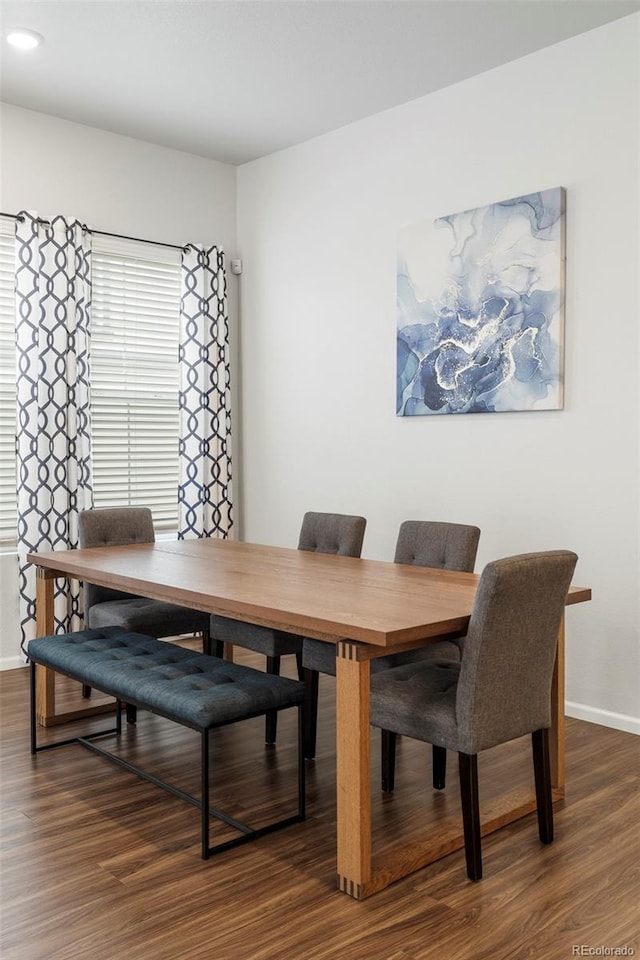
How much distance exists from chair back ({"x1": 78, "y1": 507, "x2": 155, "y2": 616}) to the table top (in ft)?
0.62

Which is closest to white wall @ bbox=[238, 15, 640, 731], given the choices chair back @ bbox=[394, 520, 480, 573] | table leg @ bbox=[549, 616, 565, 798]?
chair back @ bbox=[394, 520, 480, 573]

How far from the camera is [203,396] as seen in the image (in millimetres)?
5539

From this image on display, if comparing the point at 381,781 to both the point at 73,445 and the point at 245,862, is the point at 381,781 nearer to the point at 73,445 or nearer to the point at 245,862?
the point at 245,862

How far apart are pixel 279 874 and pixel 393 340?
307 centimetres

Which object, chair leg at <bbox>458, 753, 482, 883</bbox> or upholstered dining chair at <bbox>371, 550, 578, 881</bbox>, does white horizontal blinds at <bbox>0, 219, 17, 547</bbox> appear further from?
chair leg at <bbox>458, 753, 482, 883</bbox>

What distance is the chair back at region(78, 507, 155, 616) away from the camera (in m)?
4.18

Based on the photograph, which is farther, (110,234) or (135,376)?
(135,376)

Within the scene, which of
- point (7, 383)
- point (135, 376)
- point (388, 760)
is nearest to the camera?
point (388, 760)

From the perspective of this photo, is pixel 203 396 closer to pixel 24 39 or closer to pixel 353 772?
pixel 24 39

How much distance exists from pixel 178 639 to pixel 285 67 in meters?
3.42

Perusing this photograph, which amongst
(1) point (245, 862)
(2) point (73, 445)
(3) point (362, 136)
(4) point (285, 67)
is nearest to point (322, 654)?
(1) point (245, 862)

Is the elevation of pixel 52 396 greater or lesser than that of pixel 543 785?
greater

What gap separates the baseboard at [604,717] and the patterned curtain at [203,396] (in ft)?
8.53

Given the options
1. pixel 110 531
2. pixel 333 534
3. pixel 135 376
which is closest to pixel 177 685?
pixel 333 534
